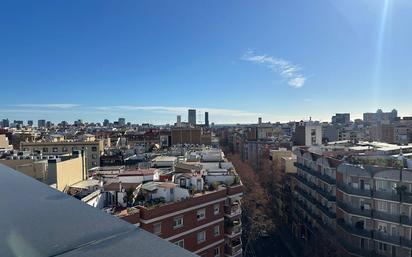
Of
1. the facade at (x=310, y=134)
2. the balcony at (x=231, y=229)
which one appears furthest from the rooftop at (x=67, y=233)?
the facade at (x=310, y=134)

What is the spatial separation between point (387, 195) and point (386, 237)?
234 centimetres

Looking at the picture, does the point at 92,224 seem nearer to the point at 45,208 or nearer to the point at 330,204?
the point at 45,208

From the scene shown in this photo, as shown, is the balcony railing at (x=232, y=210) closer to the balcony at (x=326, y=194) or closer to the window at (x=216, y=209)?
the window at (x=216, y=209)

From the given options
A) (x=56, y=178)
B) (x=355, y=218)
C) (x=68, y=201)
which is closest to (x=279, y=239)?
(x=355, y=218)

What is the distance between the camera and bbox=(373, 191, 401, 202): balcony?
1936 centimetres

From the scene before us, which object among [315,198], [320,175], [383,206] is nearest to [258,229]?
[315,198]

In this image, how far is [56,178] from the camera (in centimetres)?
2062

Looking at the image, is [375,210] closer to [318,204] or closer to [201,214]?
[318,204]

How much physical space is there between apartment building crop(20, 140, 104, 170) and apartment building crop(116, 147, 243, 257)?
2342 centimetres

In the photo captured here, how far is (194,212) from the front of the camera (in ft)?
59.6

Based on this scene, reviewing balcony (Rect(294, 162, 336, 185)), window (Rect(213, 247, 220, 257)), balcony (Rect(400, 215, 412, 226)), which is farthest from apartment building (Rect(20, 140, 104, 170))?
balcony (Rect(400, 215, 412, 226))

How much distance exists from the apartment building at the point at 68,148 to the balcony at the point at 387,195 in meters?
31.1

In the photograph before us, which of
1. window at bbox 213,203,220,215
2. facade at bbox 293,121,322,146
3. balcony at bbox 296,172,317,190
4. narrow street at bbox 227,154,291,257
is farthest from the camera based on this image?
facade at bbox 293,121,322,146

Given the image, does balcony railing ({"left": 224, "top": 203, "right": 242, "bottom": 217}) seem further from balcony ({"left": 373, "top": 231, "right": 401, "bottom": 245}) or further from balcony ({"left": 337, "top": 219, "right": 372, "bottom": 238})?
balcony ({"left": 373, "top": 231, "right": 401, "bottom": 245})
